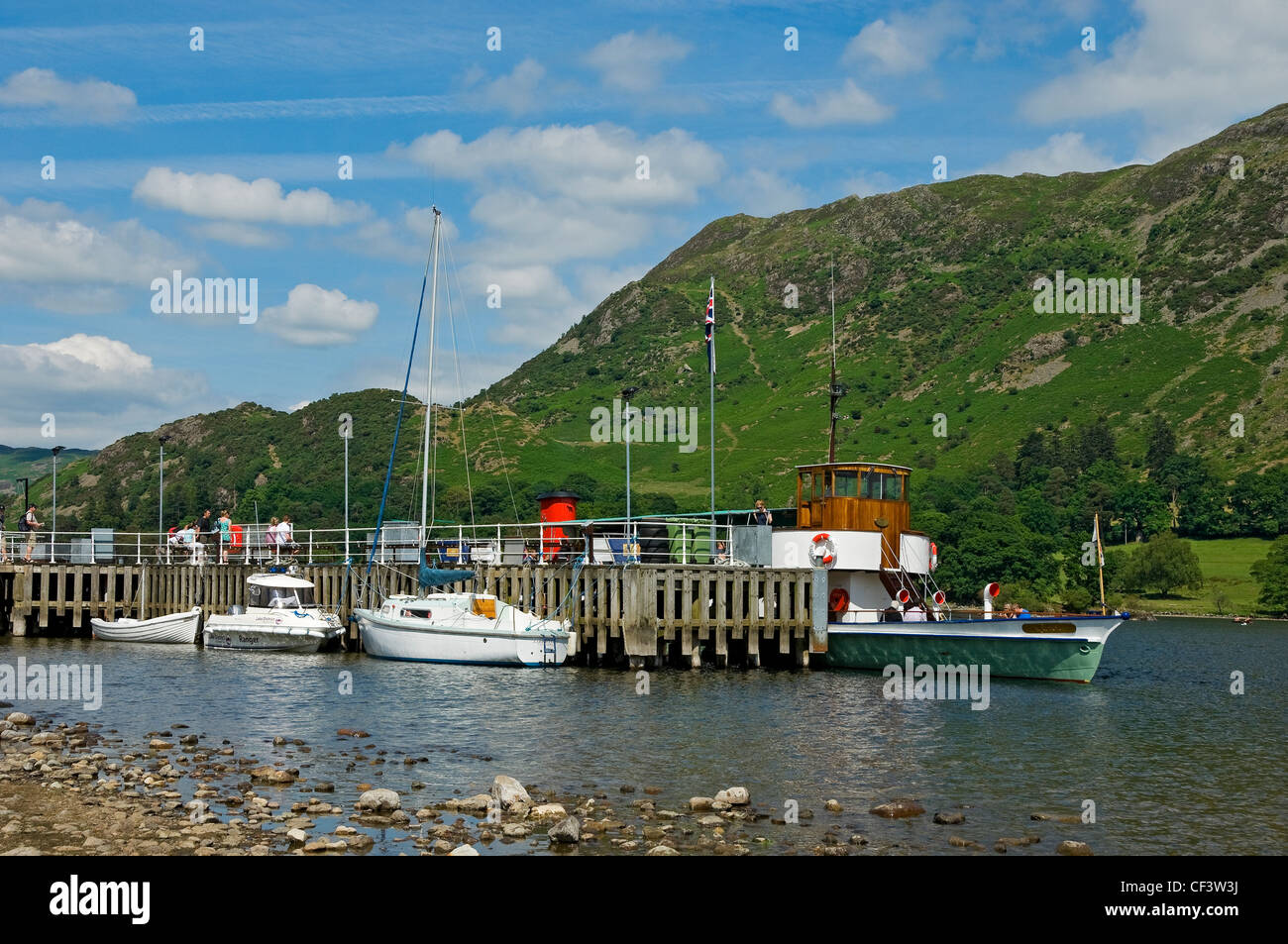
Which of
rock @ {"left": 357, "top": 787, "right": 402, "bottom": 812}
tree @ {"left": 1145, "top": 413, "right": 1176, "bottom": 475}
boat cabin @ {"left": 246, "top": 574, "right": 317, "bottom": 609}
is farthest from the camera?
tree @ {"left": 1145, "top": 413, "right": 1176, "bottom": 475}

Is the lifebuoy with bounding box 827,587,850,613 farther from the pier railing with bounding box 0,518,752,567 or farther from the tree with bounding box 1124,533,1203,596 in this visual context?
the tree with bounding box 1124,533,1203,596

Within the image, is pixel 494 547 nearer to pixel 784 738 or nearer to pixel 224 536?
pixel 224 536

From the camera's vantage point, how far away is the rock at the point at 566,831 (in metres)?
17.8

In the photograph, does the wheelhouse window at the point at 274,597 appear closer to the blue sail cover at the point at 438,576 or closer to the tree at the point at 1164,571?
the blue sail cover at the point at 438,576

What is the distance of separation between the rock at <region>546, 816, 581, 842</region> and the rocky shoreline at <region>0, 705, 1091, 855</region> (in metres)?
0.02

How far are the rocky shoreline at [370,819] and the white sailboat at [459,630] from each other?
1866cm

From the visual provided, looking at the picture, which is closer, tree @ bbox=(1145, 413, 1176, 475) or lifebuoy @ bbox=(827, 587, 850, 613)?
lifebuoy @ bbox=(827, 587, 850, 613)

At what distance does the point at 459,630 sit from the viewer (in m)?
43.0

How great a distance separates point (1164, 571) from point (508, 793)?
125283 millimetres

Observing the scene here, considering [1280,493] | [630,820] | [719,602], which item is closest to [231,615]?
[719,602]

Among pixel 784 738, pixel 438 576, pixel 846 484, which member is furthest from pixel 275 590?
pixel 784 738

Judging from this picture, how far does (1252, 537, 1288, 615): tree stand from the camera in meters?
115

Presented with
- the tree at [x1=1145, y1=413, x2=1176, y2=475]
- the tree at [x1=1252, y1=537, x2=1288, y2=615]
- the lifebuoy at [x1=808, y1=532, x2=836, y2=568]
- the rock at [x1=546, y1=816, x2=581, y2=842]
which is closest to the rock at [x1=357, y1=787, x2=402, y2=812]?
the rock at [x1=546, y1=816, x2=581, y2=842]

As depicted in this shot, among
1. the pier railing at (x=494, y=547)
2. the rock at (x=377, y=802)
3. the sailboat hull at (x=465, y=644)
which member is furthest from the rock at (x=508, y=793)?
the pier railing at (x=494, y=547)
